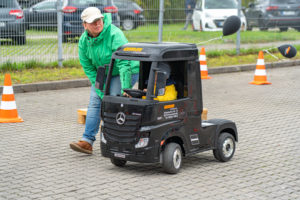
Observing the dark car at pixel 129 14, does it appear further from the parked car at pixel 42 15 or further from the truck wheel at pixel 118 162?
the truck wheel at pixel 118 162

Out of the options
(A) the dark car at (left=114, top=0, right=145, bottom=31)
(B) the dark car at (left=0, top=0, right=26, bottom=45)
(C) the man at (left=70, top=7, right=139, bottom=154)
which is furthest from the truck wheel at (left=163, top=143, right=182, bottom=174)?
(A) the dark car at (left=114, top=0, right=145, bottom=31)

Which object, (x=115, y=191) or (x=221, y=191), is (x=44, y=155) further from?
(x=221, y=191)

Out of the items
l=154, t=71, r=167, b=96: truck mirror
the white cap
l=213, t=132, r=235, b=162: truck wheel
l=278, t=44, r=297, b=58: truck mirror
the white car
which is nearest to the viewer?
l=154, t=71, r=167, b=96: truck mirror

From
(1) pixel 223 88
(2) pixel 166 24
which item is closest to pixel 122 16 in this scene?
(2) pixel 166 24

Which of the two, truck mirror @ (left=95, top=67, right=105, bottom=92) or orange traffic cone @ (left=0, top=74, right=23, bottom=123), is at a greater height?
truck mirror @ (left=95, top=67, right=105, bottom=92)

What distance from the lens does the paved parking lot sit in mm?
5281

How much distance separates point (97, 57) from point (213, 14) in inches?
504

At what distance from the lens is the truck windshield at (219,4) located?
19578 millimetres

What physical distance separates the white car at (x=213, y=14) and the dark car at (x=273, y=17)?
0.40 meters

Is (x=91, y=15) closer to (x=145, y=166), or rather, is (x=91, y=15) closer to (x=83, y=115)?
(x=145, y=166)

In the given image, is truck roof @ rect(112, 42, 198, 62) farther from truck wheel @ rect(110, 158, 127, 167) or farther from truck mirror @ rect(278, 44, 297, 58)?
truck mirror @ rect(278, 44, 297, 58)

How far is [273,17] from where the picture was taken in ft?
57.9

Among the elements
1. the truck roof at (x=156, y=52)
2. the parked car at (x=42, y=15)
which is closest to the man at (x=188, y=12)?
the parked car at (x=42, y=15)

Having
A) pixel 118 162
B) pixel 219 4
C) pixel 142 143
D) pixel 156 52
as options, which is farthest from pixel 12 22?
pixel 219 4
